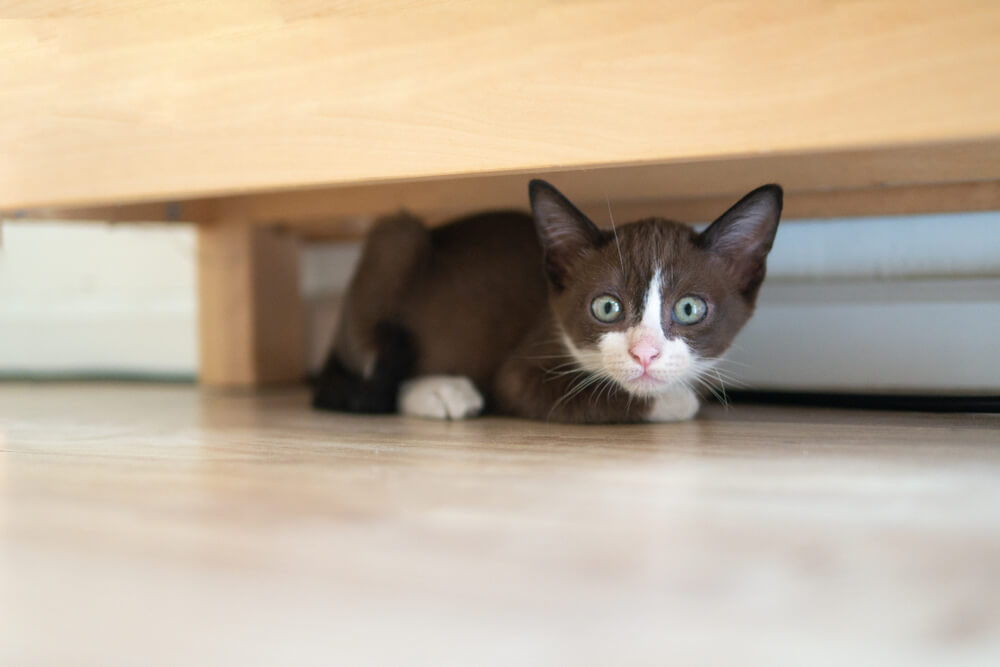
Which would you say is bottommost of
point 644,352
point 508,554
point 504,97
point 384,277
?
point 508,554

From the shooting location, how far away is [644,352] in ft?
3.73

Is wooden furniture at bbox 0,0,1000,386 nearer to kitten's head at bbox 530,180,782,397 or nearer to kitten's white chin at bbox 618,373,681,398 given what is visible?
kitten's head at bbox 530,180,782,397

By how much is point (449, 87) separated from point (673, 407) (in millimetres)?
613

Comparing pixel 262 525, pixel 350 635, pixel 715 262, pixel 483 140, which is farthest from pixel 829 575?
pixel 715 262

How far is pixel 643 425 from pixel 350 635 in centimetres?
82

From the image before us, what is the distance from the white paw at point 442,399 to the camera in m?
1.37

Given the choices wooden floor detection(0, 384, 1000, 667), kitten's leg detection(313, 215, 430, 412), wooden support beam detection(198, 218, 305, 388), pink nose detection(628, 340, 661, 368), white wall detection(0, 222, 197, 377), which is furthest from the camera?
white wall detection(0, 222, 197, 377)

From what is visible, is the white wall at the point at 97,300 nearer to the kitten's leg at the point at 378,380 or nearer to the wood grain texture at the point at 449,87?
the kitten's leg at the point at 378,380

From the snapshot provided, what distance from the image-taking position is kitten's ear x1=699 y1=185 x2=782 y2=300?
117 centimetres

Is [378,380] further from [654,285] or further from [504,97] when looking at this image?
[504,97]

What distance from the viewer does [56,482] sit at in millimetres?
875

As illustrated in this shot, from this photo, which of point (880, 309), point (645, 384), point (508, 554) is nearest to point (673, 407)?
point (645, 384)

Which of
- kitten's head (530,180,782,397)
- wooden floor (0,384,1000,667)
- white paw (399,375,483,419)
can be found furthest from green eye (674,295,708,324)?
white paw (399,375,483,419)

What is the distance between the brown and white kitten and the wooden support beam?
1.34 feet
